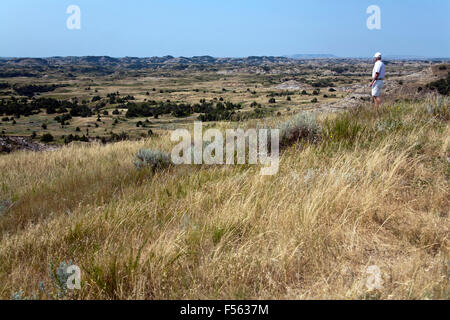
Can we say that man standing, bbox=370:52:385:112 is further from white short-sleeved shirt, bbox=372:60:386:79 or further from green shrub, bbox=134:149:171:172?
green shrub, bbox=134:149:171:172

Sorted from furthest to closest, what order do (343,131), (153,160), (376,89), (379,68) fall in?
1. (379,68)
2. (376,89)
3. (343,131)
4. (153,160)

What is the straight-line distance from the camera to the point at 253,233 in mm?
2516

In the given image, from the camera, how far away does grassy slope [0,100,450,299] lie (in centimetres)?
197

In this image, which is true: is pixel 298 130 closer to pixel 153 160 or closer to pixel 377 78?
pixel 153 160

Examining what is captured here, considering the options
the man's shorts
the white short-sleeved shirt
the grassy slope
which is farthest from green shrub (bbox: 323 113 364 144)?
the white short-sleeved shirt

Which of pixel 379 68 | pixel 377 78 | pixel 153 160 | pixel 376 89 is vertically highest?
pixel 379 68

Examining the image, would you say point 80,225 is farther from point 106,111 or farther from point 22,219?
point 106,111

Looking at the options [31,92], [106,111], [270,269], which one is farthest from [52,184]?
[31,92]

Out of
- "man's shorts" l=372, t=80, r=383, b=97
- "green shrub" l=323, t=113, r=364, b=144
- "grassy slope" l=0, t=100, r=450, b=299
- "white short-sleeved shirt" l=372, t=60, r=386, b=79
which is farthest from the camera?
"white short-sleeved shirt" l=372, t=60, r=386, b=79

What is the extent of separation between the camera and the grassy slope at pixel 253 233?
6.47 ft

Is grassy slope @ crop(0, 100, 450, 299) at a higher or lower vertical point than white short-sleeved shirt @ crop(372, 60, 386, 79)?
lower

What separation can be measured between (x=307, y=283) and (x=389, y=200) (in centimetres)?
151

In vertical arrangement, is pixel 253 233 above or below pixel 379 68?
below

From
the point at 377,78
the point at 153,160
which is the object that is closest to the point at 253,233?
the point at 153,160
